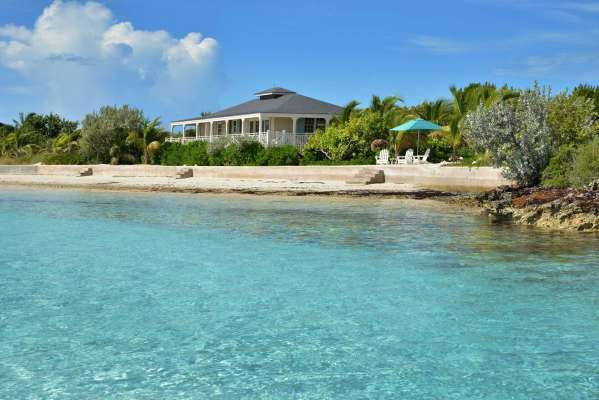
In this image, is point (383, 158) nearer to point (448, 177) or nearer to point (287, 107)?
point (448, 177)

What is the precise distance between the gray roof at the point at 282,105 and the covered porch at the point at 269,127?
1.46 ft

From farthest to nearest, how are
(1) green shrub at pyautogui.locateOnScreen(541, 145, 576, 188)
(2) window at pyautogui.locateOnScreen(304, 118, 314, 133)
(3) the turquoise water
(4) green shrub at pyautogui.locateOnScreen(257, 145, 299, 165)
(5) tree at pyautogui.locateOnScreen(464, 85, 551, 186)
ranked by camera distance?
(2) window at pyautogui.locateOnScreen(304, 118, 314, 133) < (4) green shrub at pyautogui.locateOnScreen(257, 145, 299, 165) < (5) tree at pyautogui.locateOnScreen(464, 85, 551, 186) < (1) green shrub at pyautogui.locateOnScreen(541, 145, 576, 188) < (3) the turquoise water

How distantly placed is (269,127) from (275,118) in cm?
84

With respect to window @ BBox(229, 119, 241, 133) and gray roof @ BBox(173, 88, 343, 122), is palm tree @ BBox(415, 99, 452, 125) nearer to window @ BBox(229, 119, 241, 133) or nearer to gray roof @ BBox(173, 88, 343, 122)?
gray roof @ BBox(173, 88, 343, 122)

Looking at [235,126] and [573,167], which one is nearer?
[573,167]

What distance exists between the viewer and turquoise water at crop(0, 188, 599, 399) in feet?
18.4

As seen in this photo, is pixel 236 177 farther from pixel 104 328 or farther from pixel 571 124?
pixel 104 328

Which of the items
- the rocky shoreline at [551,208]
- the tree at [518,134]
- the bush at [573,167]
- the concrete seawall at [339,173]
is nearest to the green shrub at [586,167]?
the bush at [573,167]

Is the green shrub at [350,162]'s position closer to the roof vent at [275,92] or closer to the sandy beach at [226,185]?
the sandy beach at [226,185]

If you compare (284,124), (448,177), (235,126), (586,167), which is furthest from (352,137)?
(235,126)

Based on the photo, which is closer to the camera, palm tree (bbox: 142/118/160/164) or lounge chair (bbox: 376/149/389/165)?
lounge chair (bbox: 376/149/389/165)

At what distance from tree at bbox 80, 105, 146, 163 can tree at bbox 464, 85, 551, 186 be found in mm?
28055

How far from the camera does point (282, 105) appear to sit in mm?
43250

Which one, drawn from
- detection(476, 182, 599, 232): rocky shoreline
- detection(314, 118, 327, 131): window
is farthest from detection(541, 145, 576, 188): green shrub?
detection(314, 118, 327, 131): window
